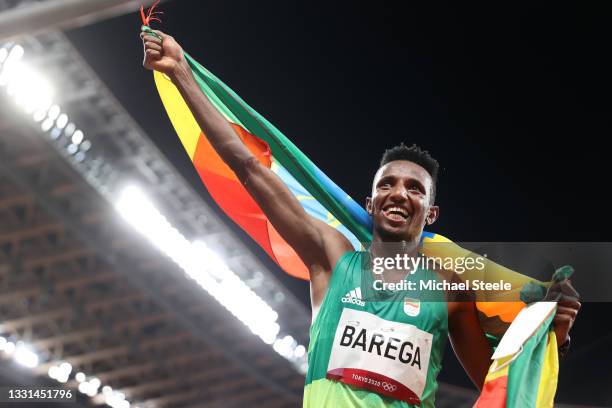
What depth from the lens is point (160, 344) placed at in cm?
1880

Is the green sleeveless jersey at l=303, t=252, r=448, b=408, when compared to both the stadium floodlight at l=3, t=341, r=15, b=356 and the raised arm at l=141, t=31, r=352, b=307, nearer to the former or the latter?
the raised arm at l=141, t=31, r=352, b=307

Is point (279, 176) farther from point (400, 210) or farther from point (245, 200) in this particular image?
point (400, 210)

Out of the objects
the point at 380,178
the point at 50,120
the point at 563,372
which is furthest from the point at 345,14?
the point at 380,178

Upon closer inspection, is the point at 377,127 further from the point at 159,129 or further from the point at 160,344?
the point at 160,344

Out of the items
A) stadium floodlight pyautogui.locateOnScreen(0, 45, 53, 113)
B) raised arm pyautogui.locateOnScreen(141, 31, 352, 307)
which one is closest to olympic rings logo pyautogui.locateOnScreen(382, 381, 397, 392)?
raised arm pyautogui.locateOnScreen(141, 31, 352, 307)

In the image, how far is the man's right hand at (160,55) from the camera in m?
3.37

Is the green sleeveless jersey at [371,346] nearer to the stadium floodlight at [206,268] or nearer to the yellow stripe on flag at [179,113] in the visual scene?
the yellow stripe on flag at [179,113]

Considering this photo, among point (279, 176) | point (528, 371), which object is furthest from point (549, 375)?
point (279, 176)

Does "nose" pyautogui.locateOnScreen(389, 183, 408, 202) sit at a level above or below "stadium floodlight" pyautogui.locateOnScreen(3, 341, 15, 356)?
below

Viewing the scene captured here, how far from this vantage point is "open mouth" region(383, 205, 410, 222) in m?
3.36

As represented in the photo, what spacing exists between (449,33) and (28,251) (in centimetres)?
851

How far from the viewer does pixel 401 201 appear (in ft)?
11.1

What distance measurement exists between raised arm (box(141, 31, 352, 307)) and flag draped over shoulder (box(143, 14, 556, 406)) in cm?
40

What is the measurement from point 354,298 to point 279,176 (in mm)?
955
